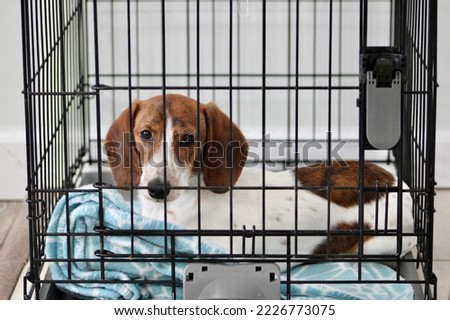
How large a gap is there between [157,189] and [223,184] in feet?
0.64

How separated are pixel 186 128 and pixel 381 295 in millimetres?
550

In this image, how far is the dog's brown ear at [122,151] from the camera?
2277 millimetres

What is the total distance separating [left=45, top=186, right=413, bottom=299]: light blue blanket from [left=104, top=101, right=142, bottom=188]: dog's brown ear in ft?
0.19

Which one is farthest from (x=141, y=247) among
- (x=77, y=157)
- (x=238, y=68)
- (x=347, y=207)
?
(x=238, y=68)

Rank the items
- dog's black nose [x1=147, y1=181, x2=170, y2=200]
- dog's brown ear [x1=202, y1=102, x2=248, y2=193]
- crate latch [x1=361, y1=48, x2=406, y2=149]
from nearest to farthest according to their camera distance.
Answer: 1. crate latch [x1=361, y1=48, x2=406, y2=149]
2. dog's black nose [x1=147, y1=181, x2=170, y2=200]
3. dog's brown ear [x1=202, y1=102, x2=248, y2=193]

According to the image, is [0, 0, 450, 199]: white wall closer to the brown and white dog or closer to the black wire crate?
the black wire crate

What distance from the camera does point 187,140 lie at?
7.17 ft

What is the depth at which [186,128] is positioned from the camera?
2.19m

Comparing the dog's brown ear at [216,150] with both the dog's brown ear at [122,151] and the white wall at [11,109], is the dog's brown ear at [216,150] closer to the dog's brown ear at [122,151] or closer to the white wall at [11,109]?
the dog's brown ear at [122,151]

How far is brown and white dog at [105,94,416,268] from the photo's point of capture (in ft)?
7.04

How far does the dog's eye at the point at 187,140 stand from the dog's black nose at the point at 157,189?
0.10m

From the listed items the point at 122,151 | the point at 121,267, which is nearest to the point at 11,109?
the point at 122,151

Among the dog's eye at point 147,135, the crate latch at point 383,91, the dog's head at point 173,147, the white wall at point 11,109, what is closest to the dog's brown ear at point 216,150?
the dog's head at point 173,147

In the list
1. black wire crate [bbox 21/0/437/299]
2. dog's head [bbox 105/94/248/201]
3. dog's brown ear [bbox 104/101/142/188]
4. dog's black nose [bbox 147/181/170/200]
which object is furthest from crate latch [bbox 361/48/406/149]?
dog's brown ear [bbox 104/101/142/188]
